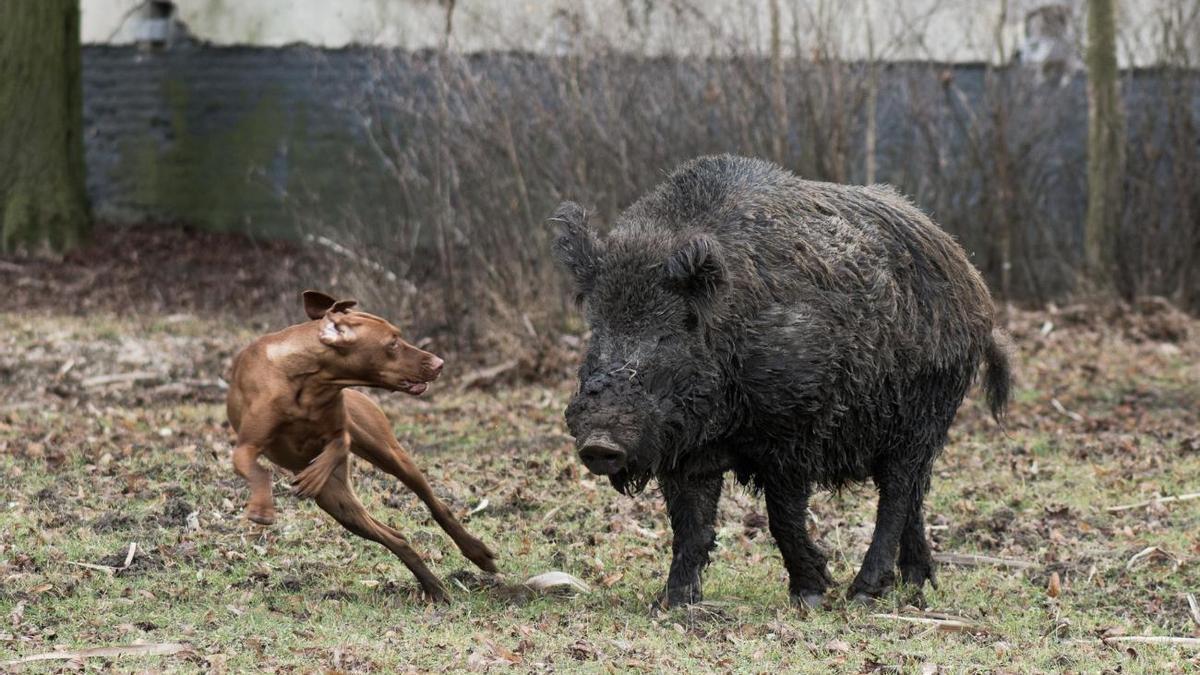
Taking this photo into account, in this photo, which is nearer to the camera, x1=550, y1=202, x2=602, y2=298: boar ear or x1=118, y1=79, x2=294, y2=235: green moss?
x1=550, y1=202, x2=602, y2=298: boar ear

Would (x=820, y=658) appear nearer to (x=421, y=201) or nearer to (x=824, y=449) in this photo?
(x=824, y=449)

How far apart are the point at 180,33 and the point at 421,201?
669 centimetres

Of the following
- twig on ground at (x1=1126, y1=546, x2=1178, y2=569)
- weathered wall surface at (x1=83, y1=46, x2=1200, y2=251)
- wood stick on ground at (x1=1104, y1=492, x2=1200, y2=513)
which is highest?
weathered wall surface at (x1=83, y1=46, x2=1200, y2=251)

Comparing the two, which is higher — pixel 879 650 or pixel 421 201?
pixel 421 201

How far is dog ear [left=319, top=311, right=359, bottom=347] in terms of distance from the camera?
21.3 ft

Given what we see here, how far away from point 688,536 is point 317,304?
1.88m

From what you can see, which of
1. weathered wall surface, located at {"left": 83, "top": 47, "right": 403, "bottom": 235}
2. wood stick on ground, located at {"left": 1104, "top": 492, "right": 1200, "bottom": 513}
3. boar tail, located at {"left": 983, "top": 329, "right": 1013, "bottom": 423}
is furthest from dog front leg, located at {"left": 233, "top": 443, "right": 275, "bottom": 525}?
weathered wall surface, located at {"left": 83, "top": 47, "right": 403, "bottom": 235}

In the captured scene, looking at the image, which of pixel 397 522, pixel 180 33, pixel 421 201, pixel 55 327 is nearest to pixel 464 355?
pixel 421 201

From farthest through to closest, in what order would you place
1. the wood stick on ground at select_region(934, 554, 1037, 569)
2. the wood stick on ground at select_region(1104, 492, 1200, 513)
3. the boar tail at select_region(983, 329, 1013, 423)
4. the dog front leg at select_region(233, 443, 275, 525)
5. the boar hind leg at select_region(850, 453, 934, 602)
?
1. the wood stick on ground at select_region(1104, 492, 1200, 513)
2. the wood stick on ground at select_region(934, 554, 1037, 569)
3. the boar tail at select_region(983, 329, 1013, 423)
4. the boar hind leg at select_region(850, 453, 934, 602)
5. the dog front leg at select_region(233, 443, 275, 525)

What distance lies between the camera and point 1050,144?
1822cm

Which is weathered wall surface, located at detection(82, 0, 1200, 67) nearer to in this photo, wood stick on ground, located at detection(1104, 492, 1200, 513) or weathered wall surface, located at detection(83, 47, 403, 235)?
weathered wall surface, located at detection(83, 47, 403, 235)

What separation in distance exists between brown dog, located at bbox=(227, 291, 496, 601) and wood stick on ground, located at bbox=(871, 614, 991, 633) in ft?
7.32

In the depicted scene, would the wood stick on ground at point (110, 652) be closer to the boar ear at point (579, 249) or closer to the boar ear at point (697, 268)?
the boar ear at point (579, 249)

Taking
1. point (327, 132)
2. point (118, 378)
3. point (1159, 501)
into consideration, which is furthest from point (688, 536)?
point (327, 132)
